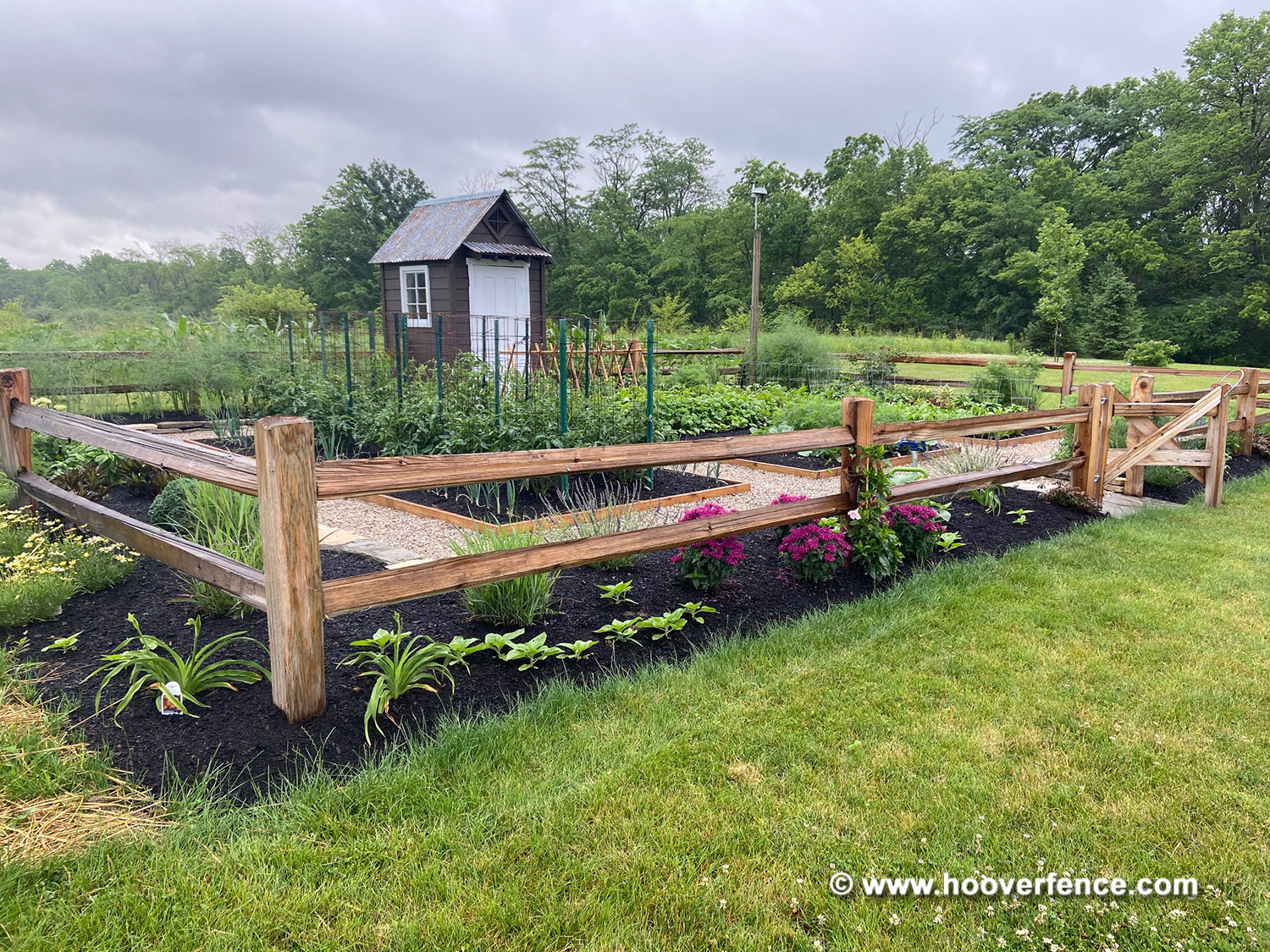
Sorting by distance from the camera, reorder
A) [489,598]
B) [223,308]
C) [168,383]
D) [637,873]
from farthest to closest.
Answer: [223,308] → [168,383] → [489,598] → [637,873]

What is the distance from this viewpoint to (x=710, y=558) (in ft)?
13.3

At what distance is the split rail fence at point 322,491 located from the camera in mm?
2412

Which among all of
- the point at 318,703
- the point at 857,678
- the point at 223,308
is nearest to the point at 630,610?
the point at 857,678

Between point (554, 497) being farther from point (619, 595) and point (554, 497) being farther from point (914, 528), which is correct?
point (914, 528)

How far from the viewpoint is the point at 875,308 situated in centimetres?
3553

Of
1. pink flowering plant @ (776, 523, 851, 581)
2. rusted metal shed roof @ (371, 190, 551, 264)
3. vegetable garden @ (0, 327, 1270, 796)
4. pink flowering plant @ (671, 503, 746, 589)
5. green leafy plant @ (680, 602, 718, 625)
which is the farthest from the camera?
rusted metal shed roof @ (371, 190, 551, 264)

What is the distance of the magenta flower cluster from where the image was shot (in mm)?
4676

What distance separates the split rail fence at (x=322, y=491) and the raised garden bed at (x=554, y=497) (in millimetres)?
1783

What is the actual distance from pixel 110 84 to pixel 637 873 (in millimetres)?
32461

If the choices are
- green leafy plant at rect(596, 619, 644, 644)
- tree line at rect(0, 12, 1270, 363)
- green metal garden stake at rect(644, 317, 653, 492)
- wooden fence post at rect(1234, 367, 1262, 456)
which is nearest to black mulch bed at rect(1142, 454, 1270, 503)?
wooden fence post at rect(1234, 367, 1262, 456)

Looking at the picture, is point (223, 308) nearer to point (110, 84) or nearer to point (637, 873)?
point (110, 84)

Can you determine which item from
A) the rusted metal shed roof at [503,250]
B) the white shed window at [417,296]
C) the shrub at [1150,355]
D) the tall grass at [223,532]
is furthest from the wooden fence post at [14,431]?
the shrub at [1150,355]

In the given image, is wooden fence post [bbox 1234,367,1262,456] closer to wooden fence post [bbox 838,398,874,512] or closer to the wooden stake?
the wooden stake

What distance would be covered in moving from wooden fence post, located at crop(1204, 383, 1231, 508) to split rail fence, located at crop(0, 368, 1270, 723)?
1.81 meters
